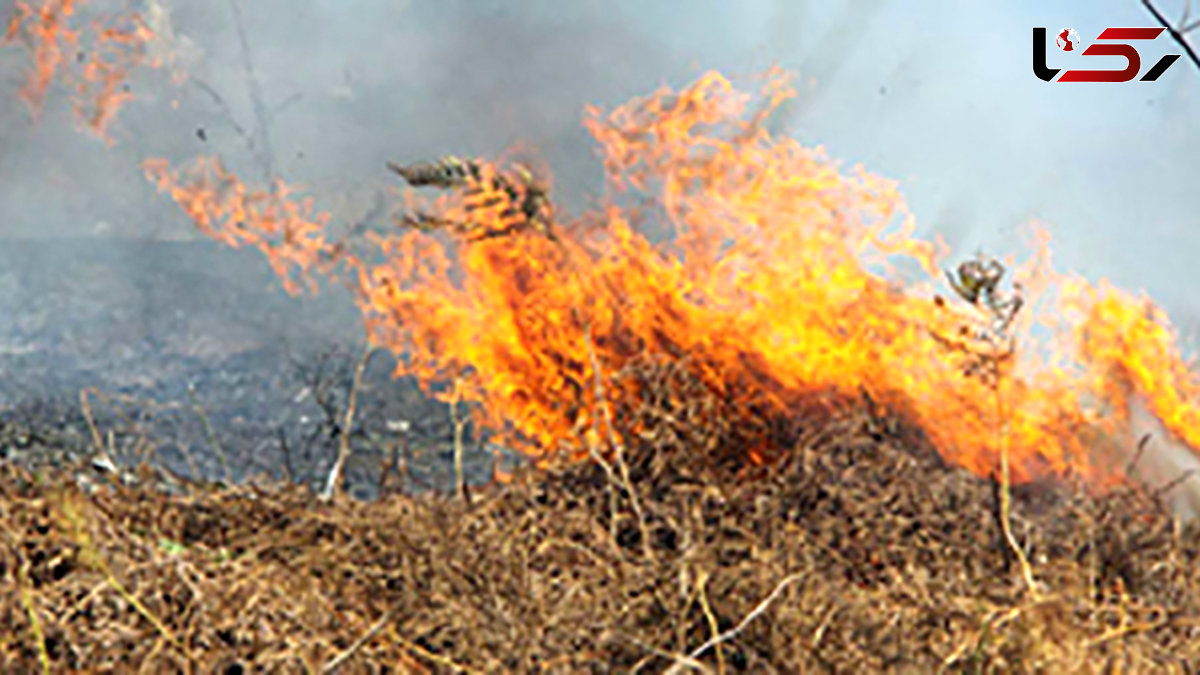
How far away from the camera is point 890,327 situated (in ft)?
27.1

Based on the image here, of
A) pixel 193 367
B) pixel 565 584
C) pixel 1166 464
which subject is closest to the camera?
pixel 565 584

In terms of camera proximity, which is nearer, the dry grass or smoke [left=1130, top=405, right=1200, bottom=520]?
the dry grass

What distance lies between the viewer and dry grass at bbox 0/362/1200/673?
3439mm

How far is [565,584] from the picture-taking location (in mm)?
3920

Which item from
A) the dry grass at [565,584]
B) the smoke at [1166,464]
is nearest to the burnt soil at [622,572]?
the dry grass at [565,584]

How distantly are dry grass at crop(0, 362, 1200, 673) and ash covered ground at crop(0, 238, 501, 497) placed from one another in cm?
473

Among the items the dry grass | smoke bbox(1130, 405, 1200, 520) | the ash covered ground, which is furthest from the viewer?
the ash covered ground

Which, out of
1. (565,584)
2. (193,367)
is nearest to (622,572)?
(565,584)

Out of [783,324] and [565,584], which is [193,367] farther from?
[565,584]

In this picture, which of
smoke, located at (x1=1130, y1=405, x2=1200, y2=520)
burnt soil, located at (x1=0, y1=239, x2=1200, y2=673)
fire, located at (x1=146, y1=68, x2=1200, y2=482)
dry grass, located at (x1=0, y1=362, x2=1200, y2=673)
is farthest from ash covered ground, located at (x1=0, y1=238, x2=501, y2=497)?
smoke, located at (x1=1130, y1=405, x2=1200, y2=520)

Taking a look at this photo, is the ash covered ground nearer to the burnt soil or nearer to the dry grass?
the burnt soil

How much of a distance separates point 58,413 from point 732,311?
9.80 metres

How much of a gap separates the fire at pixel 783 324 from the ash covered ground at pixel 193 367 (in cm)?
177

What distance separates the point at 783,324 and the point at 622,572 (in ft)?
15.0
